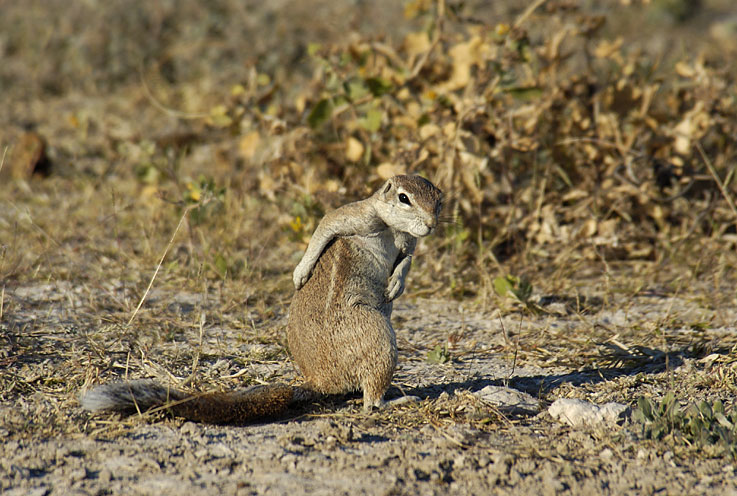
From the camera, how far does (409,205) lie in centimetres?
321

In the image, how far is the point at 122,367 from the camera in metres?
3.71

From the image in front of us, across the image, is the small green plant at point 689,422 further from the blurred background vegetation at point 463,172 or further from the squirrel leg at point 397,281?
the blurred background vegetation at point 463,172

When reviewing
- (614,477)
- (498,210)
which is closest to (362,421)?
(614,477)

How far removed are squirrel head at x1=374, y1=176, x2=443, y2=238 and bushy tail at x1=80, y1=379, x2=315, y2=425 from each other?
83cm

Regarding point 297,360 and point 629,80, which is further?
point 629,80

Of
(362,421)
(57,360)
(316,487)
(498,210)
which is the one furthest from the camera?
(498,210)

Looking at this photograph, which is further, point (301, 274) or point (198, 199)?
point (198, 199)

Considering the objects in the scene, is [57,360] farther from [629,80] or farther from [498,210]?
[629,80]

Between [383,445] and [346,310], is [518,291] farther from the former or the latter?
[383,445]

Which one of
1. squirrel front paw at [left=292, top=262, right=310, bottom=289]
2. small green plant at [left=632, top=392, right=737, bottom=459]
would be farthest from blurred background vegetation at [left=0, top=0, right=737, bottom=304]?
small green plant at [left=632, top=392, right=737, bottom=459]

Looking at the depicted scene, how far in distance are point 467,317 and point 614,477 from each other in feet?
6.07

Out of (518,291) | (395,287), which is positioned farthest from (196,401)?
(518,291)

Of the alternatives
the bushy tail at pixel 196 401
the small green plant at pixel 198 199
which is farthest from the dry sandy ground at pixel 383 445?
the small green plant at pixel 198 199

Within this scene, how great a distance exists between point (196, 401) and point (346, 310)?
0.70 m
